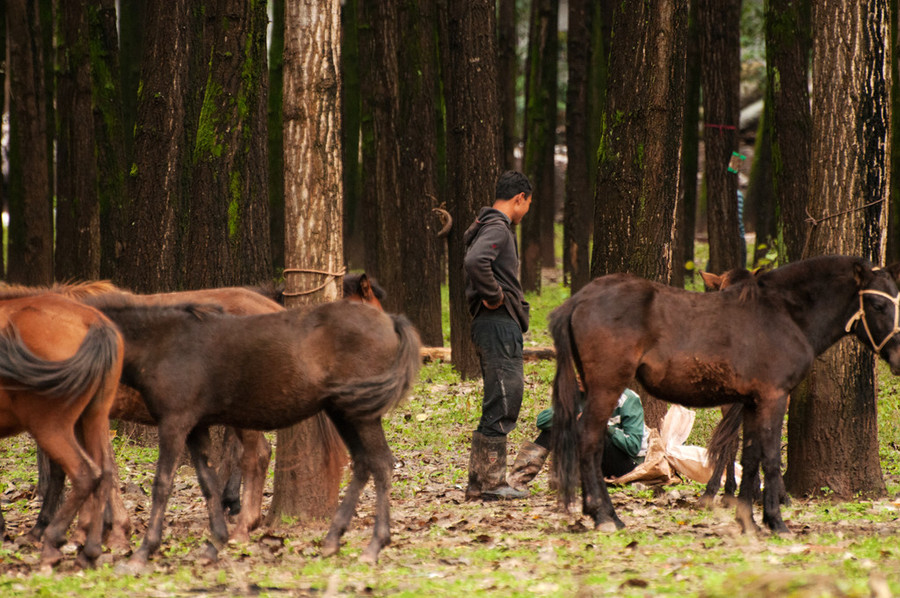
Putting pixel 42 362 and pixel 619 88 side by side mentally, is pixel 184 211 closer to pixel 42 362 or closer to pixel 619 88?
pixel 619 88

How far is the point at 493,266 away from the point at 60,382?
13.1 feet

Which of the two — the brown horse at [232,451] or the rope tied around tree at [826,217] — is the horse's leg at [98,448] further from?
the rope tied around tree at [826,217]

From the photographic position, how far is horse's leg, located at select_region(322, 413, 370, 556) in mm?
6977

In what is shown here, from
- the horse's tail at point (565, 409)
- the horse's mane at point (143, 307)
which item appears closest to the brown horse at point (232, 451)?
the horse's mane at point (143, 307)

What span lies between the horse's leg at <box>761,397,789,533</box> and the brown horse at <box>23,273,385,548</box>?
3115 mm

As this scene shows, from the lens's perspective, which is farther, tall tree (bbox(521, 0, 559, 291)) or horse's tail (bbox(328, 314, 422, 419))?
tall tree (bbox(521, 0, 559, 291))

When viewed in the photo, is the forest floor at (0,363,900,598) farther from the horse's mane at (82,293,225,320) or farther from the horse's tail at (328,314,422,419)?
the horse's mane at (82,293,225,320)

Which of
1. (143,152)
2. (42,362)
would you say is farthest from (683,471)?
(143,152)

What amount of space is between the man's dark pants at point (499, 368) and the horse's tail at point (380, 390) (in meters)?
2.04

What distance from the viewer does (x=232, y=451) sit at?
28.1ft

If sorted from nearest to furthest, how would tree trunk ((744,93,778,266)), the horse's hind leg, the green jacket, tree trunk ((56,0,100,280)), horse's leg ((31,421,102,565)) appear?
1. horse's leg ((31,421,102,565))
2. the horse's hind leg
3. the green jacket
4. tree trunk ((56,0,100,280))
5. tree trunk ((744,93,778,266))

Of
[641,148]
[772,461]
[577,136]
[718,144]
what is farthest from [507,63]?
[772,461]

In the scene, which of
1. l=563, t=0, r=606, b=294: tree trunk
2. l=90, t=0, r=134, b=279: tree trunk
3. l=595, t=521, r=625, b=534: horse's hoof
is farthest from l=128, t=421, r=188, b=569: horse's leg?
l=563, t=0, r=606, b=294: tree trunk

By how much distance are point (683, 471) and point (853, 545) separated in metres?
3.13
